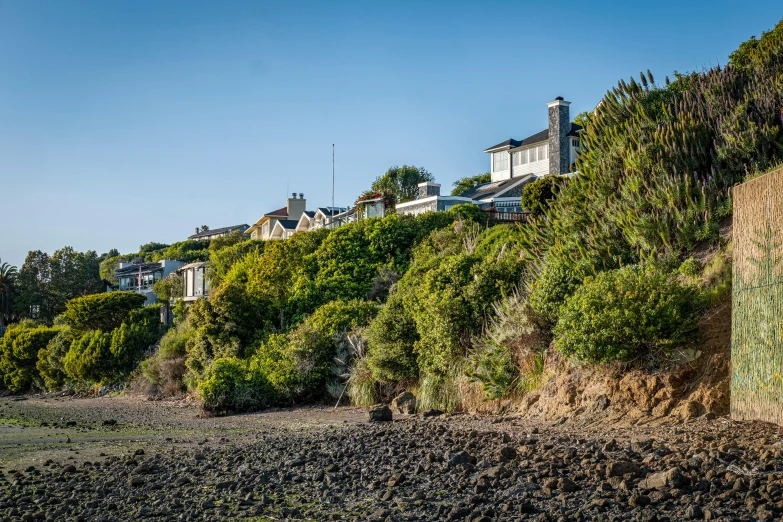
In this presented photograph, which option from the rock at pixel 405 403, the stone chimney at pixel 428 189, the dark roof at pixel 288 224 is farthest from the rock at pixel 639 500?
the dark roof at pixel 288 224

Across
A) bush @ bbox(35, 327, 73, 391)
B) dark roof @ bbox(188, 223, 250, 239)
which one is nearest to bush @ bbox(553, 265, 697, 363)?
bush @ bbox(35, 327, 73, 391)

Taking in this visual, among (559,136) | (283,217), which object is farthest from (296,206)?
(559,136)

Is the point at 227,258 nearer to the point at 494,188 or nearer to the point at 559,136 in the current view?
the point at 494,188

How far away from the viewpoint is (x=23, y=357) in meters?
42.9

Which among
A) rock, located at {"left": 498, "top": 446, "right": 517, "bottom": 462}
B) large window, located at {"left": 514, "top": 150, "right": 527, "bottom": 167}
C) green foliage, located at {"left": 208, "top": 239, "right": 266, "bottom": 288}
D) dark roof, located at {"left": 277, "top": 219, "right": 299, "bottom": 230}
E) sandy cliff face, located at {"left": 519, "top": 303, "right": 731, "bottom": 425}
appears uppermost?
large window, located at {"left": 514, "top": 150, "right": 527, "bottom": 167}

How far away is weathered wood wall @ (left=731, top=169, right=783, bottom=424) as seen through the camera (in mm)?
9562

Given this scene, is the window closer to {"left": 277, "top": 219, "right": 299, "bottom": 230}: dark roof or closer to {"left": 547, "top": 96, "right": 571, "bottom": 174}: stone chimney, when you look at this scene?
{"left": 547, "top": 96, "right": 571, "bottom": 174}: stone chimney

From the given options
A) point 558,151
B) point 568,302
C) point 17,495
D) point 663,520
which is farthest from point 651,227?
point 558,151

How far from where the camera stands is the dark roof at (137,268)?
78.4 meters

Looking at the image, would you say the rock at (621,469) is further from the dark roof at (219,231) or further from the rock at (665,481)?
the dark roof at (219,231)

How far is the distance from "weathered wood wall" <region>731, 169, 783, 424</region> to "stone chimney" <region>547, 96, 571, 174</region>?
37358 millimetres

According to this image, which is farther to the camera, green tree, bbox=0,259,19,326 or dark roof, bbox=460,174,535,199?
green tree, bbox=0,259,19,326

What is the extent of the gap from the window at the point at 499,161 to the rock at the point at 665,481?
163 ft

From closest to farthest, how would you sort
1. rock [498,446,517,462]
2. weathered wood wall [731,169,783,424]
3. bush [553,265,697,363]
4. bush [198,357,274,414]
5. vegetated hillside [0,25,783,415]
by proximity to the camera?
1. rock [498,446,517,462]
2. weathered wood wall [731,169,783,424]
3. bush [553,265,697,363]
4. vegetated hillside [0,25,783,415]
5. bush [198,357,274,414]
